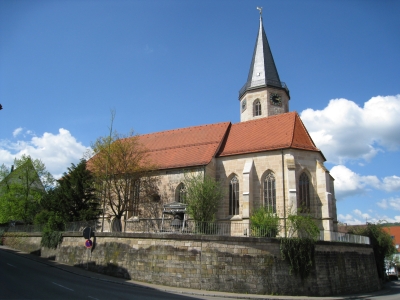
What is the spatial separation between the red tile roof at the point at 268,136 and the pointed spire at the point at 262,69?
6875 millimetres

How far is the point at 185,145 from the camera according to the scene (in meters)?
30.0

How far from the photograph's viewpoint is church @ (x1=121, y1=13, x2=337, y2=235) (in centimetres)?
2414

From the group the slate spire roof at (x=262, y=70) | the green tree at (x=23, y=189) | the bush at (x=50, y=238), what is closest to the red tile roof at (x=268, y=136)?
the slate spire roof at (x=262, y=70)

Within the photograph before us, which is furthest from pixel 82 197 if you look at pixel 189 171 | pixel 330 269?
pixel 330 269

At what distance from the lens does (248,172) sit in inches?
984

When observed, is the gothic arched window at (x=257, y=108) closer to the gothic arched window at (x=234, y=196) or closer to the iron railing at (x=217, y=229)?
the gothic arched window at (x=234, y=196)

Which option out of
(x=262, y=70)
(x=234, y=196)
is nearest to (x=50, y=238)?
(x=234, y=196)

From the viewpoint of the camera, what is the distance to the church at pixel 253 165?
24141 mm

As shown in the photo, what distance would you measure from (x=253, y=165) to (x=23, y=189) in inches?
971

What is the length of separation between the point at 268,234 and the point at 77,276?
1043 cm

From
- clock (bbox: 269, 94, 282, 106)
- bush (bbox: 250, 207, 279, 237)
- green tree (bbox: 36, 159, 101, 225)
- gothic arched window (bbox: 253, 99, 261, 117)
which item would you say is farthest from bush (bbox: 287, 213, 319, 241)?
clock (bbox: 269, 94, 282, 106)

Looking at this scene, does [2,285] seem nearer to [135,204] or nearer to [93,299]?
[93,299]

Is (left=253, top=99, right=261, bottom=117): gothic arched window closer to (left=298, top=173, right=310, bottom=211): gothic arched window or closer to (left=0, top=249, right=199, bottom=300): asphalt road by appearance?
(left=298, top=173, right=310, bottom=211): gothic arched window

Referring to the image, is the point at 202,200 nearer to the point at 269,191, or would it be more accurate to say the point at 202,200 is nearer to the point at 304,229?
the point at 269,191
